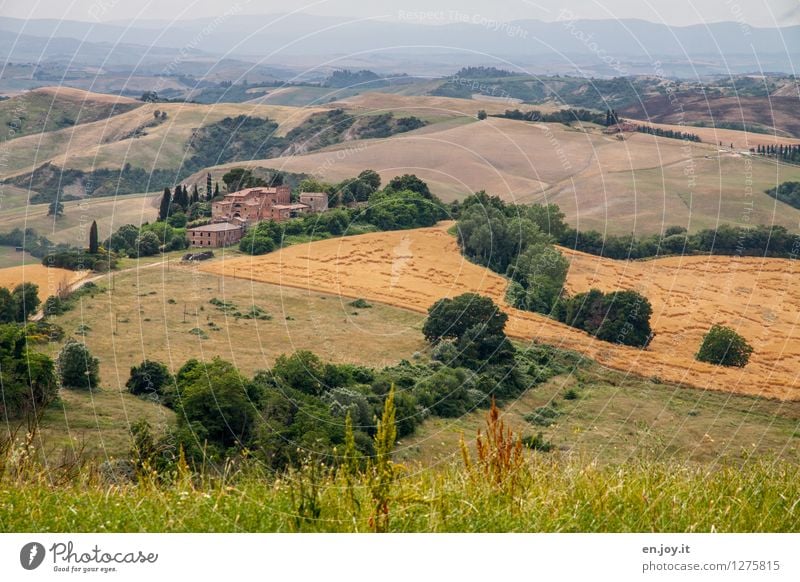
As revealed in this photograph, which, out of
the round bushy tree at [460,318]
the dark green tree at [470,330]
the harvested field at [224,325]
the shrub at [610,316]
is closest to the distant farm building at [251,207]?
the harvested field at [224,325]

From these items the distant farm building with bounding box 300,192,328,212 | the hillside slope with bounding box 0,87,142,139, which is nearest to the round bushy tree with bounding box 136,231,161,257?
the distant farm building with bounding box 300,192,328,212

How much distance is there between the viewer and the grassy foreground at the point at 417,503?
26.9 feet

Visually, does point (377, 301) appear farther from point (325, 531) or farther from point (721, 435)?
point (325, 531)

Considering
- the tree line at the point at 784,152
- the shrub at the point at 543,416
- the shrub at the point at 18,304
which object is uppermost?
the tree line at the point at 784,152

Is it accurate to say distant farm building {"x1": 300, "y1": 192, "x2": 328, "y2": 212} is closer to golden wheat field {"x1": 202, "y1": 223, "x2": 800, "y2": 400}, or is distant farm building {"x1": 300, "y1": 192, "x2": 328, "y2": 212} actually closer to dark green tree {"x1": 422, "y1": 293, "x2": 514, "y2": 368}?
golden wheat field {"x1": 202, "y1": 223, "x2": 800, "y2": 400}

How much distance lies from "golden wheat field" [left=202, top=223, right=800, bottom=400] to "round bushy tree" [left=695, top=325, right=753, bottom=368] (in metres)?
0.20

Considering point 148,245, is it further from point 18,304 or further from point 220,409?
point 220,409

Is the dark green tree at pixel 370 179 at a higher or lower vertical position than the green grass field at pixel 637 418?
higher

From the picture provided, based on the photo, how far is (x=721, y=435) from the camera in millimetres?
17359

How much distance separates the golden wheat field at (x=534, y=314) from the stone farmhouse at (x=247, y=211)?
0.74m

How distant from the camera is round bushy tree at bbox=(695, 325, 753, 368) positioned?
20.7 m

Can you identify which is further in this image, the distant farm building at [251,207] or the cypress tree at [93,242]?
the cypress tree at [93,242]

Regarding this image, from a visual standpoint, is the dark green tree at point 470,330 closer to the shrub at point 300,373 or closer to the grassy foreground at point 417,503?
the shrub at point 300,373
